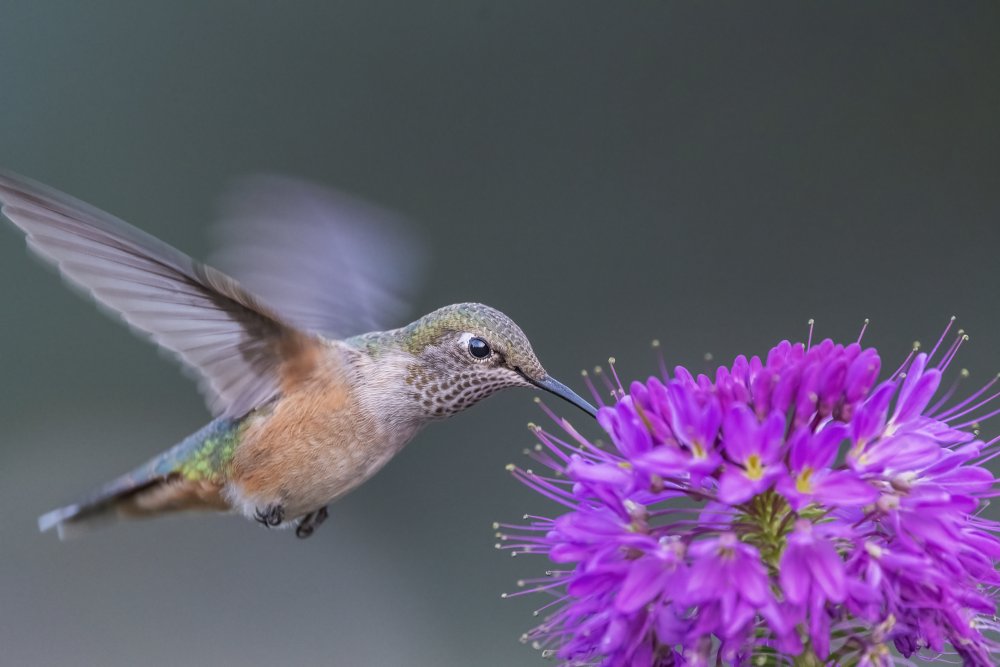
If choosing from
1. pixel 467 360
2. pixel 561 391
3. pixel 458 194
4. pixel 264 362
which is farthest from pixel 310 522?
pixel 458 194

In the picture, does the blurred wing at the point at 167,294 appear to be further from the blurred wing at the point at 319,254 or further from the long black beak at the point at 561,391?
the long black beak at the point at 561,391

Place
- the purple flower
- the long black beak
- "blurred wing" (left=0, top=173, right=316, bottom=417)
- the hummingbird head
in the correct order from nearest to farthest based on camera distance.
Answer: the purple flower < "blurred wing" (left=0, top=173, right=316, bottom=417) < the long black beak < the hummingbird head

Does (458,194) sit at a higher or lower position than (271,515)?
higher

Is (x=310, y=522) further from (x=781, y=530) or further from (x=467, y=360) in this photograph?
(x=781, y=530)

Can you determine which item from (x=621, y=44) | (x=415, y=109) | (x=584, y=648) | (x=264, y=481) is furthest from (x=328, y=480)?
(x=621, y=44)

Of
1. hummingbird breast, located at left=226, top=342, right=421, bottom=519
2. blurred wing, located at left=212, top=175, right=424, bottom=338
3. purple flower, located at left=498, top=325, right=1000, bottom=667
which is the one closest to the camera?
purple flower, located at left=498, top=325, right=1000, bottom=667

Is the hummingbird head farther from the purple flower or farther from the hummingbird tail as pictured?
the purple flower

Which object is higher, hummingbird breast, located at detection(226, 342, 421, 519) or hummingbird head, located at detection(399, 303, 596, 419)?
hummingbird head, located at detection(399, 303, 596, 419)

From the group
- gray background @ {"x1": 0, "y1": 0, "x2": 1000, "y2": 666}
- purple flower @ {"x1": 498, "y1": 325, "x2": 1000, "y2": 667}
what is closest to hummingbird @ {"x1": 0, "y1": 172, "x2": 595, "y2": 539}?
purple flower @ {"x1": 498, "y1": 325, "x2": 1000, "y2": 667}
